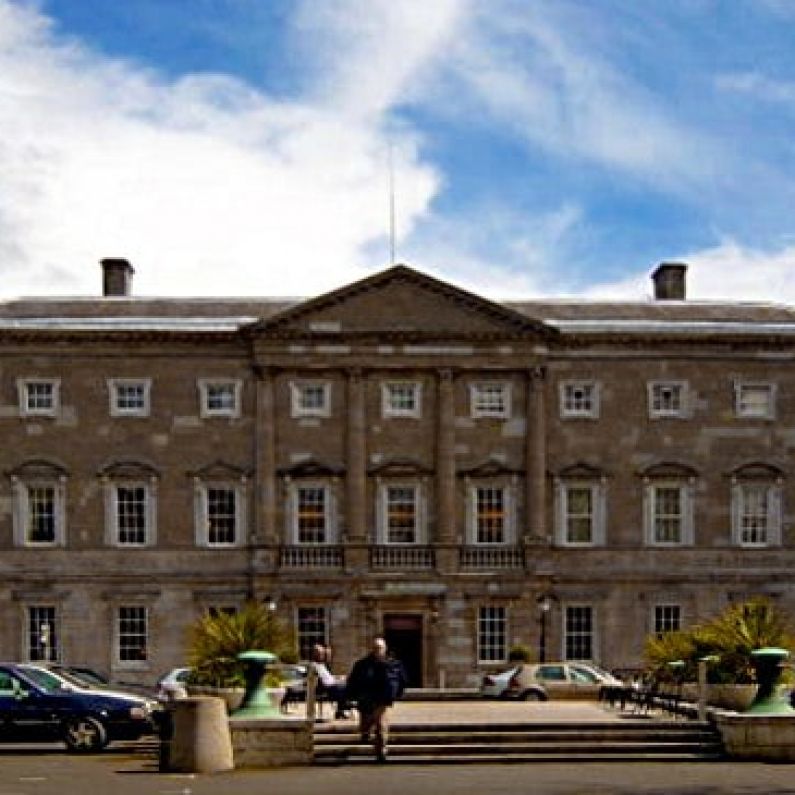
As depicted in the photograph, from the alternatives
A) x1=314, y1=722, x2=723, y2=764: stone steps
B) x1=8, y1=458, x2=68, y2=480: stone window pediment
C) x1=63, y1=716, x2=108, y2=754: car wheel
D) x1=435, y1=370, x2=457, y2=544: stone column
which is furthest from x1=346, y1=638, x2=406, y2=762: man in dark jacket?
x1=8, y1=458, x2=68, y2=480: stone window pediment

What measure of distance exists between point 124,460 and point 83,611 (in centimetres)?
482

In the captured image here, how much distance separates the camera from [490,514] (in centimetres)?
5753

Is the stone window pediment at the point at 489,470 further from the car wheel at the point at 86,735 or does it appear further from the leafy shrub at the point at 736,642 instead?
the car wheel at the point at 86,735

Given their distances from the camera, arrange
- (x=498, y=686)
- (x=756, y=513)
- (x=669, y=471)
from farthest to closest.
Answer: (x=756, y=513)
(x=669, y=471)
(x=498, y=686)

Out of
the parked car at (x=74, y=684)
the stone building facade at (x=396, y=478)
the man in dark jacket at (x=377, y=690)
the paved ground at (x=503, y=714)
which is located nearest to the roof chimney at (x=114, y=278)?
the stone building facade at (x=396, y=478)

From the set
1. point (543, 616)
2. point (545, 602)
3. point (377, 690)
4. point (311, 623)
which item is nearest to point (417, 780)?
point (377, 690)

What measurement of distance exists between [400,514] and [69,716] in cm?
2876

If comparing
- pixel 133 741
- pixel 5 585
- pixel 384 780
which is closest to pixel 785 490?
pixel 5 585

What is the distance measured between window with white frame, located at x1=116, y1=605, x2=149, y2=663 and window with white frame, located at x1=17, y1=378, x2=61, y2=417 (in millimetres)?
6585

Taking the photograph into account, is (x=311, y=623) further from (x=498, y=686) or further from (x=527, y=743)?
(x=527, y=743)

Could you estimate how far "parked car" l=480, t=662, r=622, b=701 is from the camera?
1770 inches

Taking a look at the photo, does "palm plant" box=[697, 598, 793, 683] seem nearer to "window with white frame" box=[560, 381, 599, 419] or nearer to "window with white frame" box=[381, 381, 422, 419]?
"window with white frame" box=[560, 381, 599, 419]

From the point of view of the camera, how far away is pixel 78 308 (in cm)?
5953

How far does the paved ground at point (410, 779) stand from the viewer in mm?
21656
